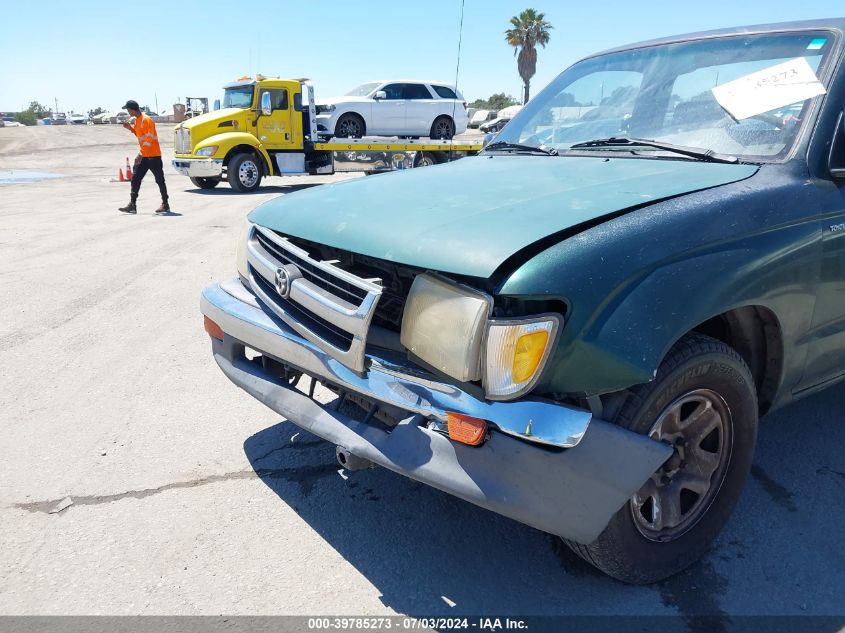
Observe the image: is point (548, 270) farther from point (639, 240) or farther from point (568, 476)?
point (568, 476)

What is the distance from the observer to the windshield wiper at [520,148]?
11.2 feet

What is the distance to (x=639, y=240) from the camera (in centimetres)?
209

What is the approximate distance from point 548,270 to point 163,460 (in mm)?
2193

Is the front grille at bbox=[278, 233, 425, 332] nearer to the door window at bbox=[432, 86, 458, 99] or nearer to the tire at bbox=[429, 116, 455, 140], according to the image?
the tire at bbox=[429, 116, 455, 140]

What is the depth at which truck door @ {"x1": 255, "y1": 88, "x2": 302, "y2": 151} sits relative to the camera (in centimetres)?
1574

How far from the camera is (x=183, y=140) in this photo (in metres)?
15.4

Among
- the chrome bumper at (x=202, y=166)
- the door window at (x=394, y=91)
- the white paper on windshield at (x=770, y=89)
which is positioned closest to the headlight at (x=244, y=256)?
the white paper on windshield at (x=770, y=89)

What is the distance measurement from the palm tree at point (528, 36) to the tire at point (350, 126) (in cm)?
3879

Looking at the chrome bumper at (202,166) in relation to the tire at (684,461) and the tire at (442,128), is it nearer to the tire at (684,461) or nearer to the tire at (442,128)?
the tire at (442,128)

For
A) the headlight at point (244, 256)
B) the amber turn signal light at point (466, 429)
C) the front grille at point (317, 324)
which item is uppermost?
the headlight at point (244, 256)

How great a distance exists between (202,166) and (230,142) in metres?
0.82

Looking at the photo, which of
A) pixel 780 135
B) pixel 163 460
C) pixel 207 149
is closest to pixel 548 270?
pixel 780 135

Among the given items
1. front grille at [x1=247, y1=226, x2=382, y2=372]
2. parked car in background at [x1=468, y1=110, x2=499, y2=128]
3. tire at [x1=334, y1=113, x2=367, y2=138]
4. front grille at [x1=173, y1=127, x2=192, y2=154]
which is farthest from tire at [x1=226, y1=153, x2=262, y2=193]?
parked car in background at [x1=468, y1=110, x2=499, y2=128]

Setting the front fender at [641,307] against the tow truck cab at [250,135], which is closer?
the front fender at [641,307]
